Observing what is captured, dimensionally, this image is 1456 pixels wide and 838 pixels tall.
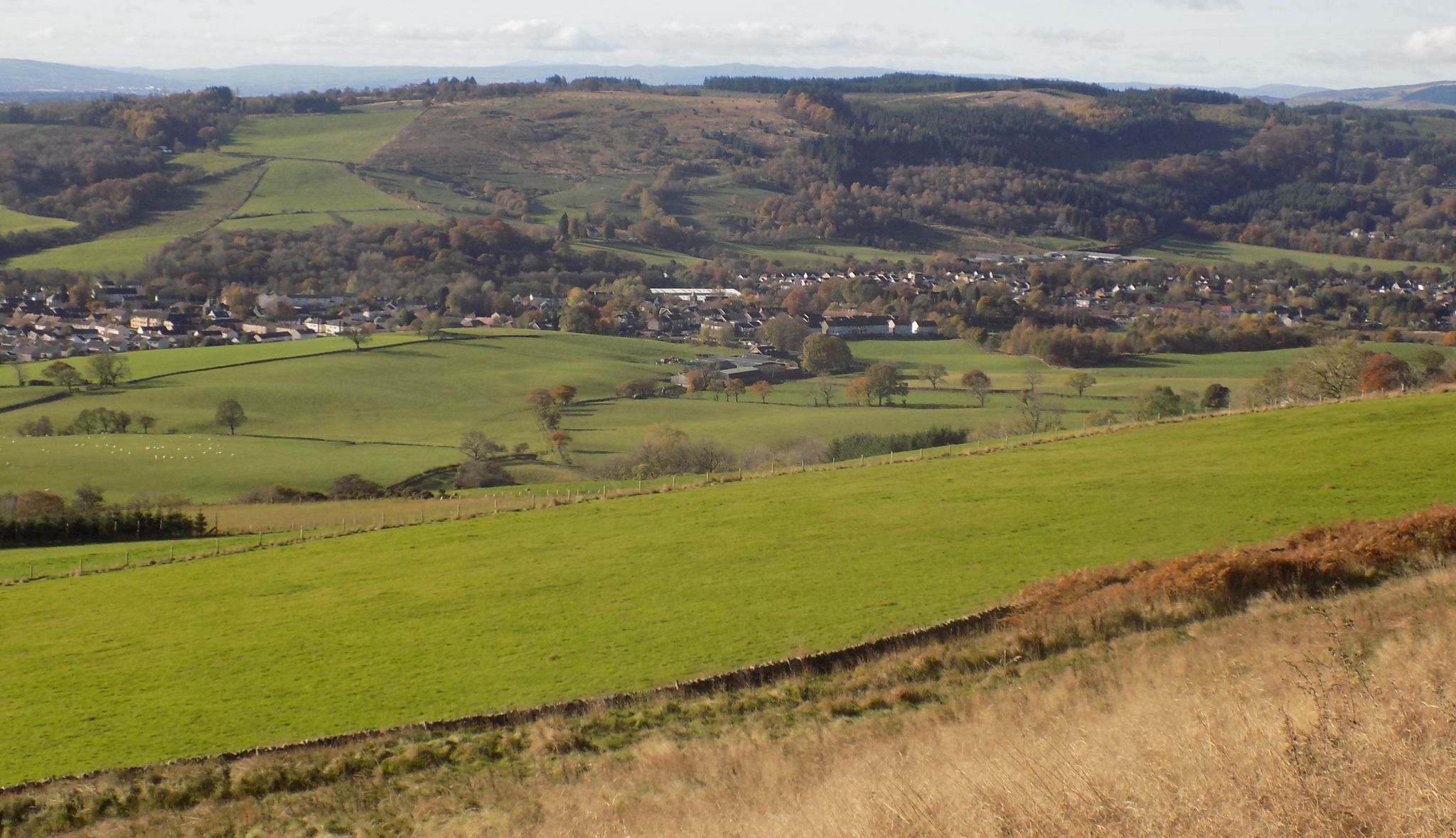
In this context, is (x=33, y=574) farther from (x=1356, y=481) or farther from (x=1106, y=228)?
(x=1106, y=228)

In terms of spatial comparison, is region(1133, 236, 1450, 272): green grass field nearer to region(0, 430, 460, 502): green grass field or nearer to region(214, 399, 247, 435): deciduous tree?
region(214, 399, 247, 435): deciduous tree

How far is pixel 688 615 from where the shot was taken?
2064cm

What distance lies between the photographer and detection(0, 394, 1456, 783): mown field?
1794cm

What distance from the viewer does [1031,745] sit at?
10945mm

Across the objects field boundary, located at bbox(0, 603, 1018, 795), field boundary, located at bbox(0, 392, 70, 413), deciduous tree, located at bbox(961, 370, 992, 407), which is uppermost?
field boundary, located at bbox(0, 603, 1018, 795)

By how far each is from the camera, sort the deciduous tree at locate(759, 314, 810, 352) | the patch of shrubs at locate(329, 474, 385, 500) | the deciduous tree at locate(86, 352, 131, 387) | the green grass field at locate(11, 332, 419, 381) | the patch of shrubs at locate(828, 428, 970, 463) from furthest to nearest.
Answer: the deciduous tree at locate(759, 314, 810, 352) → the green grass field at locate(11, 332, 419, 381) → the deciduous tree at locate(86, 352, 131, 387) → the patch of shrubs at locate(828, 428, 970, 463) → the patch of shrubs at locate(329, 474, 385, 500)

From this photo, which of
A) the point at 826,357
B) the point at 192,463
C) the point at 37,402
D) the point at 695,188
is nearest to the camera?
the point at 192,463

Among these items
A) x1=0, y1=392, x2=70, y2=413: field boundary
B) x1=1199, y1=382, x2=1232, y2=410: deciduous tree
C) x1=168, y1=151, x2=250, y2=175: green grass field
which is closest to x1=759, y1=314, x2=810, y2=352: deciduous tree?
x1=1199, y1=382, x2=1232, y2=410: deciduous tree

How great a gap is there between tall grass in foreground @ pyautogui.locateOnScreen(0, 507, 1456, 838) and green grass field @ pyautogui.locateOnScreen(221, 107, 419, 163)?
158 meters

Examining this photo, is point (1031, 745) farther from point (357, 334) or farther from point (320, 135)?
point (320, 135)

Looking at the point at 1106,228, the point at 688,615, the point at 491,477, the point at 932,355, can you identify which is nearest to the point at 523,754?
the point at 688,615

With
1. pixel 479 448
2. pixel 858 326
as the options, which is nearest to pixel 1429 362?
pixel 479 448

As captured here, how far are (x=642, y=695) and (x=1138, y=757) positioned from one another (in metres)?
8.62

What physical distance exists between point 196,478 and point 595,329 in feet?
186
